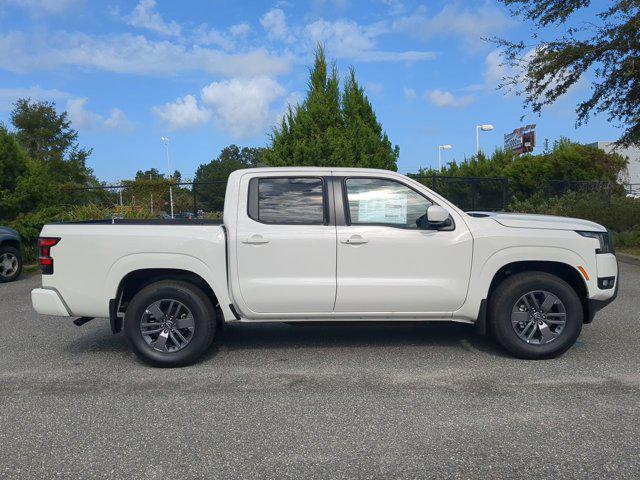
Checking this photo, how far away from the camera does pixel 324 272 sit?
17.3 feet

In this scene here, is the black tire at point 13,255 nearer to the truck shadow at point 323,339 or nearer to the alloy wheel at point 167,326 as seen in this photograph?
the truck shadow at point 323,339

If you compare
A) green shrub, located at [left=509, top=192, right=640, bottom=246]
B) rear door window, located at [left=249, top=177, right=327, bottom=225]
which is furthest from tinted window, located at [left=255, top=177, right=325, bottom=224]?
green shrub, located at [left=509, top=192, right=640, bottom=246]

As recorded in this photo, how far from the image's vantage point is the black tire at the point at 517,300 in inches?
208

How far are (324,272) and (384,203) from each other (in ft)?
2.88

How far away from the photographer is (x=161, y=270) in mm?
5379

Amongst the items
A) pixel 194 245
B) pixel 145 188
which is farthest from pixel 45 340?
pixel 145 188

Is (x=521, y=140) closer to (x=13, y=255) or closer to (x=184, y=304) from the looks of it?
(x=13, y=255)

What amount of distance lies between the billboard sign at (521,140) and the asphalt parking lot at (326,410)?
3533cm

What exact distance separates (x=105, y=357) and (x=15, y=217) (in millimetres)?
9426

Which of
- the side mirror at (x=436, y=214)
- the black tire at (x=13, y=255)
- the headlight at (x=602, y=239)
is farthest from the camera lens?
the black tire at (x=13, y=255)

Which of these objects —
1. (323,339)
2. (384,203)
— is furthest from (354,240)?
(323,339)

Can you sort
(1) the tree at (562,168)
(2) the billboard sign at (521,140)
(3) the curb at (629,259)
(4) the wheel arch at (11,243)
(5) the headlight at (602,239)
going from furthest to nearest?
(2) the billboard sign at (521,140), (1) the tree at (562,168), (3) the curb at (629,259), (4) the wheel arch at (11,243), (5) the headlight at (602,239)

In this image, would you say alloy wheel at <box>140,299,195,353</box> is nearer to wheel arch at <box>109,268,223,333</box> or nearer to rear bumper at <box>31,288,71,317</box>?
wheel arch at <box>109,268,223,333</box>

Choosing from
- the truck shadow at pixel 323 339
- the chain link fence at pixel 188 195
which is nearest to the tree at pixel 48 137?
the chain link fence at pixel 188 195
